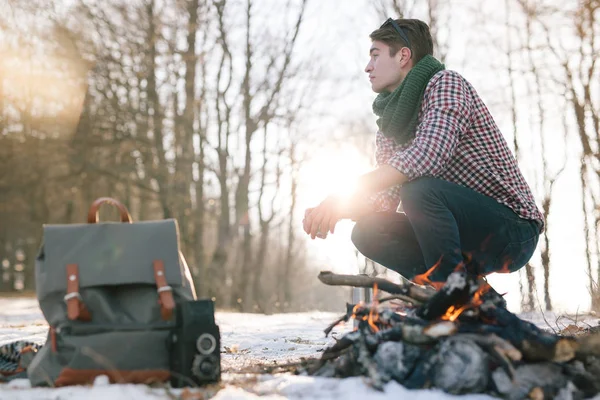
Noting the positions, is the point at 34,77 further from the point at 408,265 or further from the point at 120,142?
the point at 408,265

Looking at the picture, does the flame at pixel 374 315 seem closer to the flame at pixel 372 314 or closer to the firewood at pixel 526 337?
the flame at pixel 372 314

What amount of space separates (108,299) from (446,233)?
1482 mm

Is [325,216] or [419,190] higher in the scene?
[419,190]

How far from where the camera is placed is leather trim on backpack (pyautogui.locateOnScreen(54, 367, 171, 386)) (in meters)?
2.36

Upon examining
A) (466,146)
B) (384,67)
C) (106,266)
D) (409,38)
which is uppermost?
(409,38)

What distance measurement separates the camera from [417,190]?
117 inches

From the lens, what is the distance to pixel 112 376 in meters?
2.40

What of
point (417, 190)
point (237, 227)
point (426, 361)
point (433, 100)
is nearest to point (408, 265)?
point (417, 190)

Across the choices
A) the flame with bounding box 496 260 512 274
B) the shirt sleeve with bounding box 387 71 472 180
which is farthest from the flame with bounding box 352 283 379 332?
the flame with bounding box 496 260 512 274

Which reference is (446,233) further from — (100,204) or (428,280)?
(100,204)

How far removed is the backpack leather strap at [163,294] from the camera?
2408mm

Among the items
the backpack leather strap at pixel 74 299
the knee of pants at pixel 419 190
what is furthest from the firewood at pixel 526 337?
the backpack leather strap at pixel 74 299

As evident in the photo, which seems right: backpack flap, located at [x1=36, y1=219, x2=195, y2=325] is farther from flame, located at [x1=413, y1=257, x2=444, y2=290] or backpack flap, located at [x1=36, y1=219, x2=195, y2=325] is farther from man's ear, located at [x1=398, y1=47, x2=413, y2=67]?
man's ear, located at [x1=398, y1=47, x2=413, y2=67]

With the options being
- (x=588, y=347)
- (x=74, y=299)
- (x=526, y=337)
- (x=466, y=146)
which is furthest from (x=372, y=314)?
(x=74, y=299)
